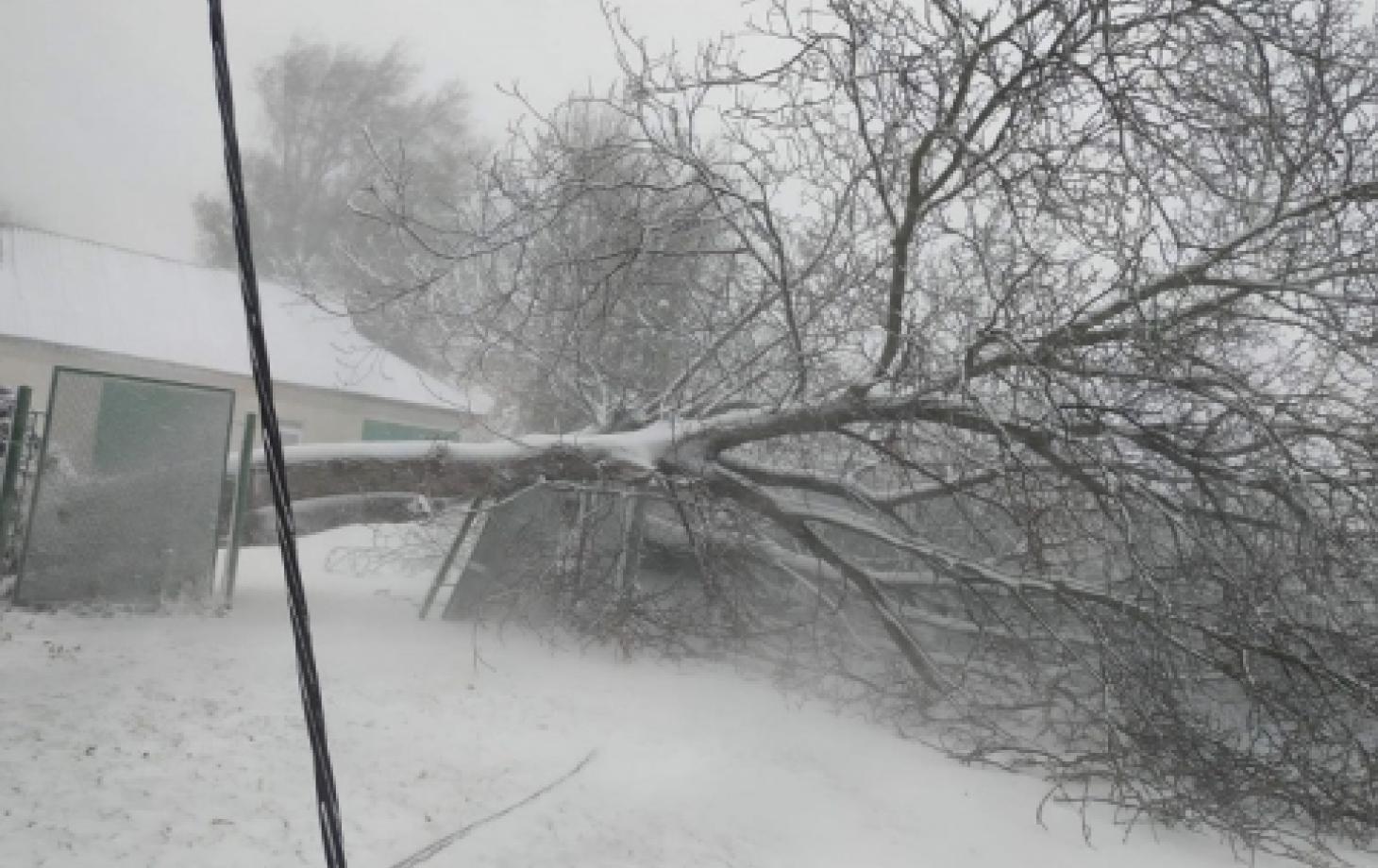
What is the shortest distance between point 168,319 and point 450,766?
1199 centimetres

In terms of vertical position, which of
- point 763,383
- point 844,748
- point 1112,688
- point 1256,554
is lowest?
point 844,748

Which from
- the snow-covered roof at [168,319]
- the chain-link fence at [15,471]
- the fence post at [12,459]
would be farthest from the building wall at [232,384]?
the fence post at [12,459]

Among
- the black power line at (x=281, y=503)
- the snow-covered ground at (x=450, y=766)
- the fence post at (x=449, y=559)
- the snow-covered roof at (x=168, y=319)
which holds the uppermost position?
the snow-covered roof at (x=168, y=319)

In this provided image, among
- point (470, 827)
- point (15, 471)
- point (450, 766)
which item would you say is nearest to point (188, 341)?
point (15, 471)

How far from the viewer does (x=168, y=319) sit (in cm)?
1359

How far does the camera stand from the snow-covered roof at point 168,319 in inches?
473

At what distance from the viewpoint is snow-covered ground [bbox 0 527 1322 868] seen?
3072 millimetres

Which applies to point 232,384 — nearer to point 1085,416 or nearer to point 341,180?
point 341,180

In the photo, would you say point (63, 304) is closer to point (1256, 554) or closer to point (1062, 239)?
point (1062, 239)

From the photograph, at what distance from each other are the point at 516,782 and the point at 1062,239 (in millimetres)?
3987

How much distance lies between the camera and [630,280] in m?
7.11

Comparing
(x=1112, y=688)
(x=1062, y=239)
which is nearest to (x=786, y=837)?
(x=1112, y=688)

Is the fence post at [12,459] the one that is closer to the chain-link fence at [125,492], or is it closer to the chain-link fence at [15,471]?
the chain-link fence at [15,471]

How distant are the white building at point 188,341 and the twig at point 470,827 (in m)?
6.99
